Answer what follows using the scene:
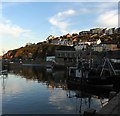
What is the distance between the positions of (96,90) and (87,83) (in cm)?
265

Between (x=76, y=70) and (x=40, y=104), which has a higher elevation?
(x=76, y=70)

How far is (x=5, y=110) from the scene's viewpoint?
2444cm

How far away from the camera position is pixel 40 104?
27.4m

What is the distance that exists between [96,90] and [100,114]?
26713 millimetres

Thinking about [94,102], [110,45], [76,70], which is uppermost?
[110,45]

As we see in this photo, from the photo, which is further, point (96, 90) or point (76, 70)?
point (76, 70)

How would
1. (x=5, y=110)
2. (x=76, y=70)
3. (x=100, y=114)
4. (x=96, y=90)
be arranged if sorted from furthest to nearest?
(x=76, y=70) < (x=96, y=90) < (x=5, y=110) < (x=100, y=114)

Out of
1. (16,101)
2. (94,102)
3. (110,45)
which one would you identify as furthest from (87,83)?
(110,45)

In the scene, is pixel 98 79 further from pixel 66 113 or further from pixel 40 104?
pixel 66 113

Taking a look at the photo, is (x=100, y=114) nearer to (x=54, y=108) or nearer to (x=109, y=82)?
(x=54, y=108)

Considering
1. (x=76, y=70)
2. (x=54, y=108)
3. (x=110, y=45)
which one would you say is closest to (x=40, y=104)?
(x=54, y=108)

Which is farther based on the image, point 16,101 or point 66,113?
point 16,101

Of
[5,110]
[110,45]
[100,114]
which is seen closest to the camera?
[100,114]

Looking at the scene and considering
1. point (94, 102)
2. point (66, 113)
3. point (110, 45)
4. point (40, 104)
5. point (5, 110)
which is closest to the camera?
point (66, 113)
